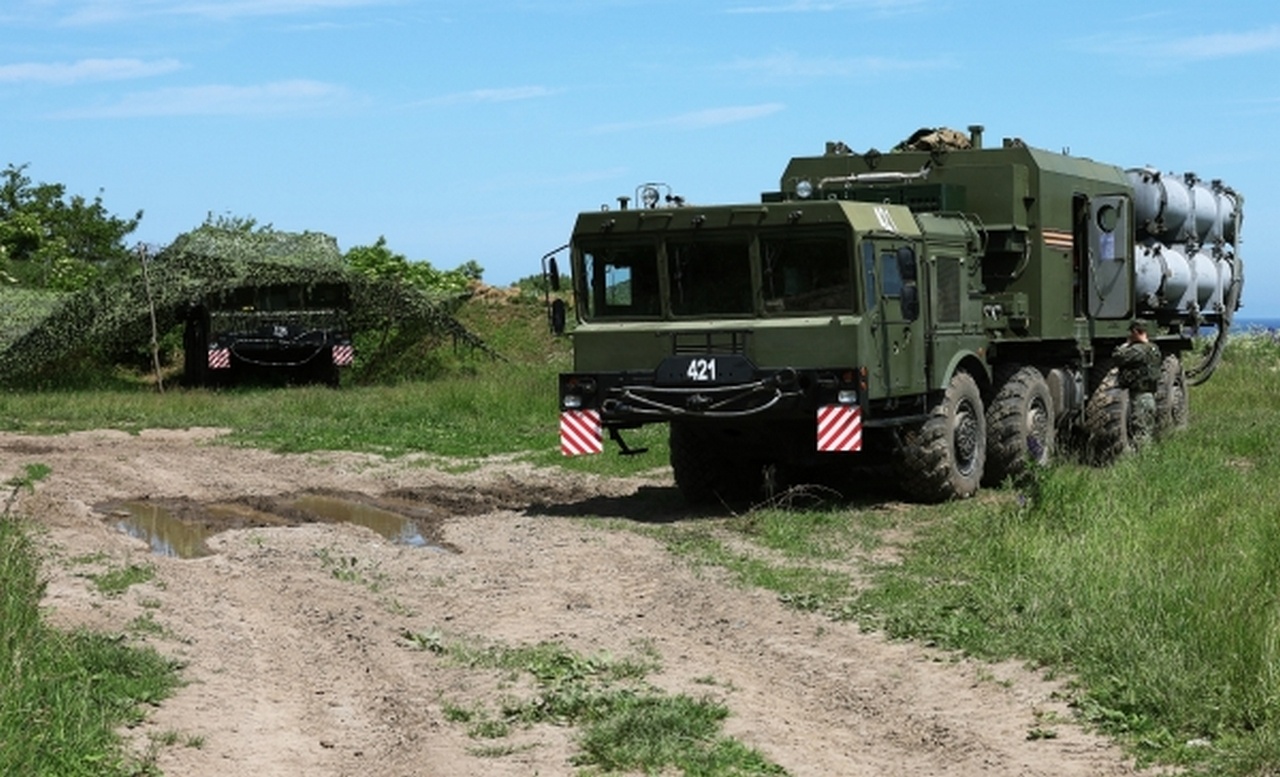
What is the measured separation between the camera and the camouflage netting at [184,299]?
3128 centimetres

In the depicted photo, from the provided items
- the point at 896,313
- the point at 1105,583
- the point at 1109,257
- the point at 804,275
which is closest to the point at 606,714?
the point at 1105,583

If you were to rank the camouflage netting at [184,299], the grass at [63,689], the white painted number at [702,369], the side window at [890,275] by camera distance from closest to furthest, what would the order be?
1. the grass at [63,689]
2. the white painted number at [702,369]
3. the side window at [890,275]
4. the camouflage netting at [184,299]

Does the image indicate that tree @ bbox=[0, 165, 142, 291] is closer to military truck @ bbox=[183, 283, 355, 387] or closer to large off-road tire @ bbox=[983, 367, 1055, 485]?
military truck @ bbox=[183, 283, 355, 387]

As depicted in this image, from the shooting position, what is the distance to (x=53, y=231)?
5047 centimetres

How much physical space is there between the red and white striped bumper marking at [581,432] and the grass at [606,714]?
18.3 ft

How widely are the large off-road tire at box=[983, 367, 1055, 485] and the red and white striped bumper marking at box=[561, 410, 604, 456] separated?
13.5 feet

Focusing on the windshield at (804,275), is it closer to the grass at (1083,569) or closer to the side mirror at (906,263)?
the side mirror at (906,263)

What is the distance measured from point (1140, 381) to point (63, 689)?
1436cm

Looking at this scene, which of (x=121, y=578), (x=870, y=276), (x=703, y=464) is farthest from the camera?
(x=703, y=464)

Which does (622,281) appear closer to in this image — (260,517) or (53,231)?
(260,517)

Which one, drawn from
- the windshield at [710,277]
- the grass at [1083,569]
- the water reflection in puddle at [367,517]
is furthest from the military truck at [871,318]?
the water reflection in puddle at [367,517]

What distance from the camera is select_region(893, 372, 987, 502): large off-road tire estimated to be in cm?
1623

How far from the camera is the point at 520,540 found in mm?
14516

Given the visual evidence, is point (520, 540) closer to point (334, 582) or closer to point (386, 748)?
point (334, 582)
